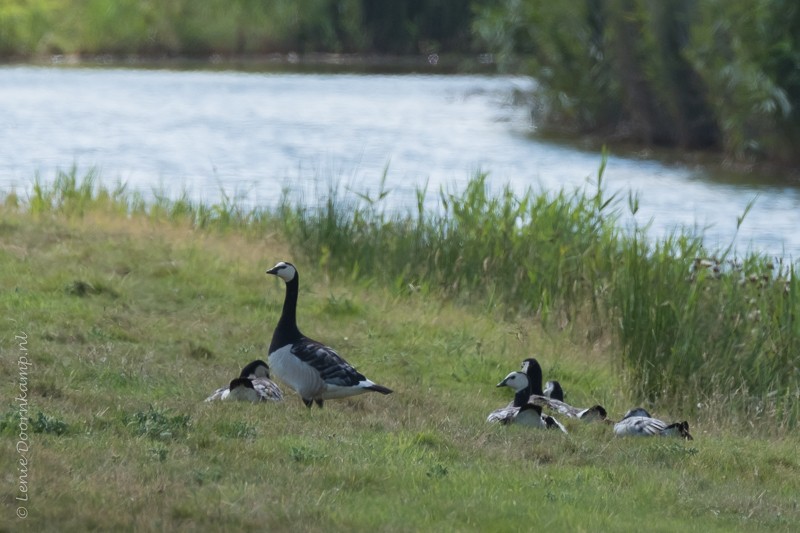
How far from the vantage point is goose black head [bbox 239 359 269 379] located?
1095cm

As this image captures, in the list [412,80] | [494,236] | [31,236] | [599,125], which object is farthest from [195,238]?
[412,80]

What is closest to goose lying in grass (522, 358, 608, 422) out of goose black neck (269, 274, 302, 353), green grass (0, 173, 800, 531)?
green grass (0, 173, 800, 531)

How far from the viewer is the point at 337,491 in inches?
300

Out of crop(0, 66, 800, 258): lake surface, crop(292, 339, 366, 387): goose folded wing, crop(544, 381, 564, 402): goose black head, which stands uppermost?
crop(292, 339, 366, 387): goose folded wing

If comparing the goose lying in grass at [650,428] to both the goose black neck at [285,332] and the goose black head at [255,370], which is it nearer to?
the goose black neck at [285,332]

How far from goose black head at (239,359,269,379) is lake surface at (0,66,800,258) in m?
8.64

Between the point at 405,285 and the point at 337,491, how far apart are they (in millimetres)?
8932

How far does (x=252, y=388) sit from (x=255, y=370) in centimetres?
88

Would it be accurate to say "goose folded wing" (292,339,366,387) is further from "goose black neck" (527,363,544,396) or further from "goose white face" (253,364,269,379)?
"goose black neck" (527,363,544,396)

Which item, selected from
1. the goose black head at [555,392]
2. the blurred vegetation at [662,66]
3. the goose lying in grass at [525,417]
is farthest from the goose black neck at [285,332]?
the blurred vegetation at [662,66]

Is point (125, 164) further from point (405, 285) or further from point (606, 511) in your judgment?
point (606, 511)

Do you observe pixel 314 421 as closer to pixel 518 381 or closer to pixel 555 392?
pixel 518 381

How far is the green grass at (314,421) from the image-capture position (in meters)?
7.37

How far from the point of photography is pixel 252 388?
10.1 metres
